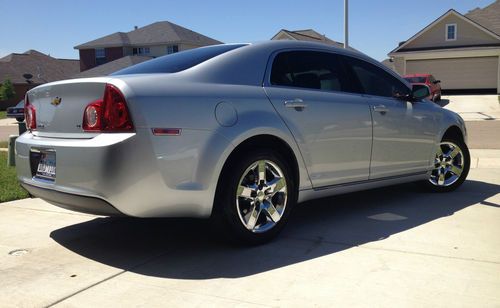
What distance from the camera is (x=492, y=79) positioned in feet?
113

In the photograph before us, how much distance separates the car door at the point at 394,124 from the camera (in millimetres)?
5109

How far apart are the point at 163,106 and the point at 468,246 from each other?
8.67 ft

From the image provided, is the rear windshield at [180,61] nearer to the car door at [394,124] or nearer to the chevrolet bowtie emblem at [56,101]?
the chevrolet bowtie emblem at [56,101]

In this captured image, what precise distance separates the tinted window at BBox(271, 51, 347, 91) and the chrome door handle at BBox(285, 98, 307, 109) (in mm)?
189

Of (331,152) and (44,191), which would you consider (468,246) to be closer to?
(331,152)

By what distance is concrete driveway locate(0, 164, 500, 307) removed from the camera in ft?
10.5

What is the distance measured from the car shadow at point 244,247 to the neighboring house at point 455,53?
32.0m

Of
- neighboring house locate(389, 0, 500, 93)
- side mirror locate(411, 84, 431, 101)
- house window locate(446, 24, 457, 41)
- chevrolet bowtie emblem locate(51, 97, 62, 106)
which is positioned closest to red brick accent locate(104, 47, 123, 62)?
neighboring house locate(389, 0, 500, 93)

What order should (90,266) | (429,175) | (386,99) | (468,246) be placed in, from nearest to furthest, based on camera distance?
(90,266), (468,246), (386,99), (429,175)

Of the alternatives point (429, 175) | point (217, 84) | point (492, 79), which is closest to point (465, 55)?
point (492, 79)

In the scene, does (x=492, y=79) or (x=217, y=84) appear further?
(x=492, y=79)

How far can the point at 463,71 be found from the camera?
3541 centimetres

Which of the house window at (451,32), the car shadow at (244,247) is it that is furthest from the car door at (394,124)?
the house window at (451,32)

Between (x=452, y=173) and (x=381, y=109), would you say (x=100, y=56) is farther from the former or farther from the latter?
(x=381, y=109)
